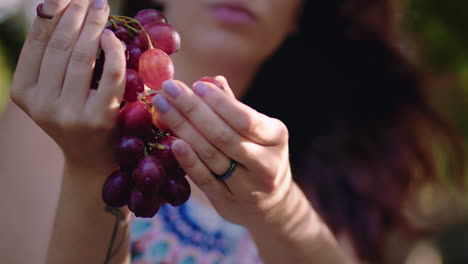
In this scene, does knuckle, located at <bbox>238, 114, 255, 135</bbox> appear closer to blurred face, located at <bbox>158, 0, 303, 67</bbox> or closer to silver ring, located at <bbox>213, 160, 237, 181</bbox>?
silver ring, located at <bbox>213, 160, 237, 181</bbox>

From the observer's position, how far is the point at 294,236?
85 centimetres

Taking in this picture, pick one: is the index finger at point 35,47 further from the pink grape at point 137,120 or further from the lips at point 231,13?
the lips at point 231,13

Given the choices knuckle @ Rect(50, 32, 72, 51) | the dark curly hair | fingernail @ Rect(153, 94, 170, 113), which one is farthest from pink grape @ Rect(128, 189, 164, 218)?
the dark curly hair

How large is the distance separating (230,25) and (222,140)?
78cm

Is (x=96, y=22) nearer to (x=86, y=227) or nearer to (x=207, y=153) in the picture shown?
(x=207, y=153)

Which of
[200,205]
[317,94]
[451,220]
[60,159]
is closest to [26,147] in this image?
[60,159]

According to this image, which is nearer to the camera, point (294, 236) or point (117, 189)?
point (117, 189)

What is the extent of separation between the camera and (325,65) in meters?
2.09

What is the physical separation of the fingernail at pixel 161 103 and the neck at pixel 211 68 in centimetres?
84

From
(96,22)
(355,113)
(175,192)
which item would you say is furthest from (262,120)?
(355,113)

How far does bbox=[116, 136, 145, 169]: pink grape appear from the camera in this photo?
560mm

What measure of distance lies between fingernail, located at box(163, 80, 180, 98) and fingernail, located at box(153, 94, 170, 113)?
0.01 metres

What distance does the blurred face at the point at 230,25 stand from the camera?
1296 mm

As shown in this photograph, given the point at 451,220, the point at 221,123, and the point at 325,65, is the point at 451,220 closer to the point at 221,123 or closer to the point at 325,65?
the point at 325,65
